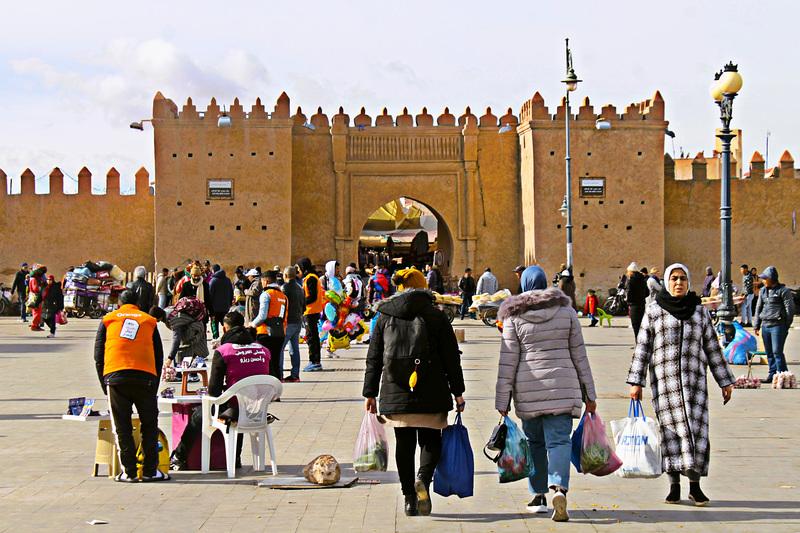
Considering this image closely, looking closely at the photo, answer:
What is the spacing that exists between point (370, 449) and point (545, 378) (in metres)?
1.17

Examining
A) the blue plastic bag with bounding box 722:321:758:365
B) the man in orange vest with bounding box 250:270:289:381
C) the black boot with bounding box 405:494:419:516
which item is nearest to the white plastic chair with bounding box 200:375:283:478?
the black boot with bounding box 405:494:419:516

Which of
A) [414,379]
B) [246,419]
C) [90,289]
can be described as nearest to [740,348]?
[246,419]

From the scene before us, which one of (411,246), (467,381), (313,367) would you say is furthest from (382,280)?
(411,246)

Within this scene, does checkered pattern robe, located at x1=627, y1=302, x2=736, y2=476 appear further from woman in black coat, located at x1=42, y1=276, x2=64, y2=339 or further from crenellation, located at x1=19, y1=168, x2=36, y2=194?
crenellation, located at x1=19, y1=168, x2=36, y2=194

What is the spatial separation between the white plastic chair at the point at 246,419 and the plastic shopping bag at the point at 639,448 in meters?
2.48

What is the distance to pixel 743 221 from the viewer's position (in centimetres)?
3338

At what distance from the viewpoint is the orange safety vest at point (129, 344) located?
7.07 metres

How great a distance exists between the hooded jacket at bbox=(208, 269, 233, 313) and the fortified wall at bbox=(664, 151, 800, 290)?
20028 millimetres

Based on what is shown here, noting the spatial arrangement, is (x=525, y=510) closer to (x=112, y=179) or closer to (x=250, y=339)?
(x=250, y=339)

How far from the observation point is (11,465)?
7504mm

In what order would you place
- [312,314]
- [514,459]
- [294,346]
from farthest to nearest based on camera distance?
[312,314] → [294,346] → [514,459]

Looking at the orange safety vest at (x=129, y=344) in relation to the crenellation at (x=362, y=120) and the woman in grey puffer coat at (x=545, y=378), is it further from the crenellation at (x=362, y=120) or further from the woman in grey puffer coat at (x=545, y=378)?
the crenellation at (x=362, y=120)

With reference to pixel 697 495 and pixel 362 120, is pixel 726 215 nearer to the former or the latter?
pixel 697 495

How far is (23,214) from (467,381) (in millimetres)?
24272
